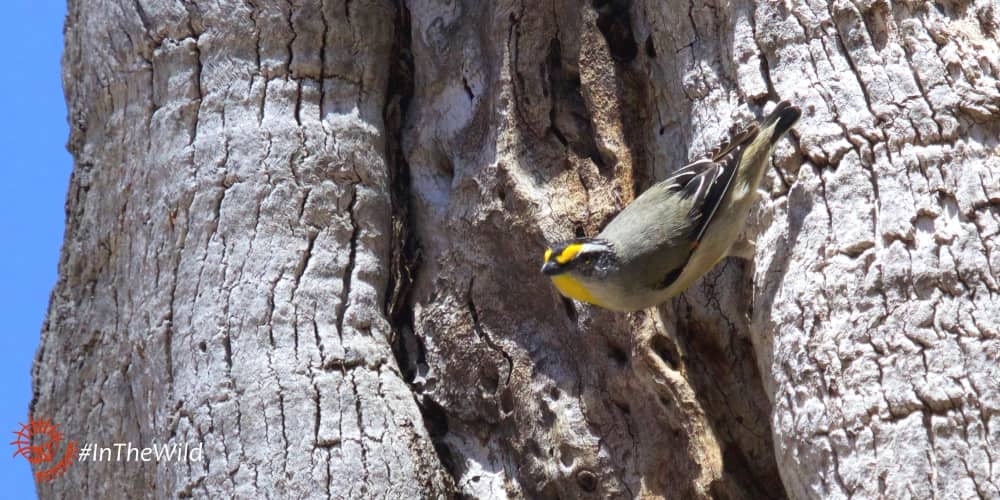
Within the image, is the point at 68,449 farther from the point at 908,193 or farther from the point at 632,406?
the point at 908,193

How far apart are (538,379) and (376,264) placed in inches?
35.3

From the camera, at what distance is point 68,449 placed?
4246 millimetres

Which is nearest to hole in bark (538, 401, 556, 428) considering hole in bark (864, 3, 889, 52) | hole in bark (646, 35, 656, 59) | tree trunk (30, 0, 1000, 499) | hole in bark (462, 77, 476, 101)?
tree trunk (30, 0, 1000, 499)

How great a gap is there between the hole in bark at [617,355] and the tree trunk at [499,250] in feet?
0.05

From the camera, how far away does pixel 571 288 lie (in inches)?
157

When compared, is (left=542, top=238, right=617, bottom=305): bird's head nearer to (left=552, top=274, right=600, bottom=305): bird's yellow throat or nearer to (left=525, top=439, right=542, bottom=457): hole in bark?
(left=552, top=274, right=600, bottom=305): bird's yellow throat

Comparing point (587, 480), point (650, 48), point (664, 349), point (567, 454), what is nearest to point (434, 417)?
point (567, 454)

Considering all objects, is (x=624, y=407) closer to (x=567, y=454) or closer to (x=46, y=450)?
(x=567, y=454)

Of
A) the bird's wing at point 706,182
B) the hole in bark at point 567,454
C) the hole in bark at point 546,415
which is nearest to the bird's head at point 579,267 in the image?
the bird's wing at point 706,182

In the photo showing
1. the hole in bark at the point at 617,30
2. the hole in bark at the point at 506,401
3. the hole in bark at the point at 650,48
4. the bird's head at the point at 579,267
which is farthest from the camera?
the hole in bark at the point at 617,30

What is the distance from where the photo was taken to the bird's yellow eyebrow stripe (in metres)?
3.92

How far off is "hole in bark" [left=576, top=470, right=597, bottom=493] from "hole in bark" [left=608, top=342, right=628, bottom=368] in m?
0.48

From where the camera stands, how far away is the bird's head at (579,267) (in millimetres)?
3902

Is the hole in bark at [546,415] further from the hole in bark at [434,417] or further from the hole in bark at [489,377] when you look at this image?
the hole in bark at [434,417]
